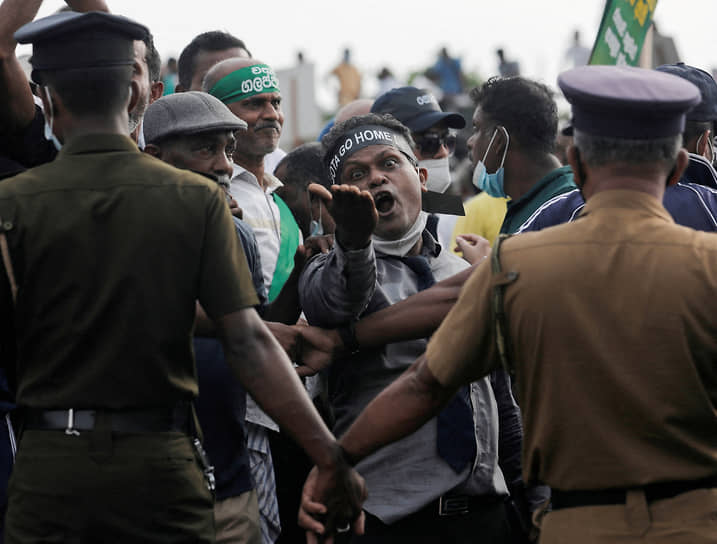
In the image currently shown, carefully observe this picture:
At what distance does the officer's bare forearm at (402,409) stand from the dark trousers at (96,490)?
0.63 metres

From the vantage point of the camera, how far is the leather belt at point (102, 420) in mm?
3201

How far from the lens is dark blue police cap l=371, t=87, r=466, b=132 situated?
21.7ft

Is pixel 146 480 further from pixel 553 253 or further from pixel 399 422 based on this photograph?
pixel 553 253

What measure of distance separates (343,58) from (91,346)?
74.5ft

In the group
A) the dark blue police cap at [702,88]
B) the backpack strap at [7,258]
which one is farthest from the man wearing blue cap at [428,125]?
the backpack strap at [7,258]

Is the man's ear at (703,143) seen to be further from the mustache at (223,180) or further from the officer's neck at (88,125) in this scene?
the officer's neck at (88,125)

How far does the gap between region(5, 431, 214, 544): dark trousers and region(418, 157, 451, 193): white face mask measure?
358cm

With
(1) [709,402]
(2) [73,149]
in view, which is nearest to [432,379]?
(1) [709,402]

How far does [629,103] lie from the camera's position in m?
3.05

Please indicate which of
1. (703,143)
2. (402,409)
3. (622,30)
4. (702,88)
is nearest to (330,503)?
(402,409)

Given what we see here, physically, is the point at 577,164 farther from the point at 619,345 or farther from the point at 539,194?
the point at 539,194

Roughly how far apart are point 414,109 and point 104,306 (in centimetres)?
387

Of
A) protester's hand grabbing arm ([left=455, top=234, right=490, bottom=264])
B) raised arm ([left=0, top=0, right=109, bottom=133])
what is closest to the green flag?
protester's hand grabbing arm ([left=455, top=234, right=490, bottom=264])

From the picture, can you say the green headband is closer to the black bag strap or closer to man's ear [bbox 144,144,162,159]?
man's ear [bbox 144,144,162,159]
